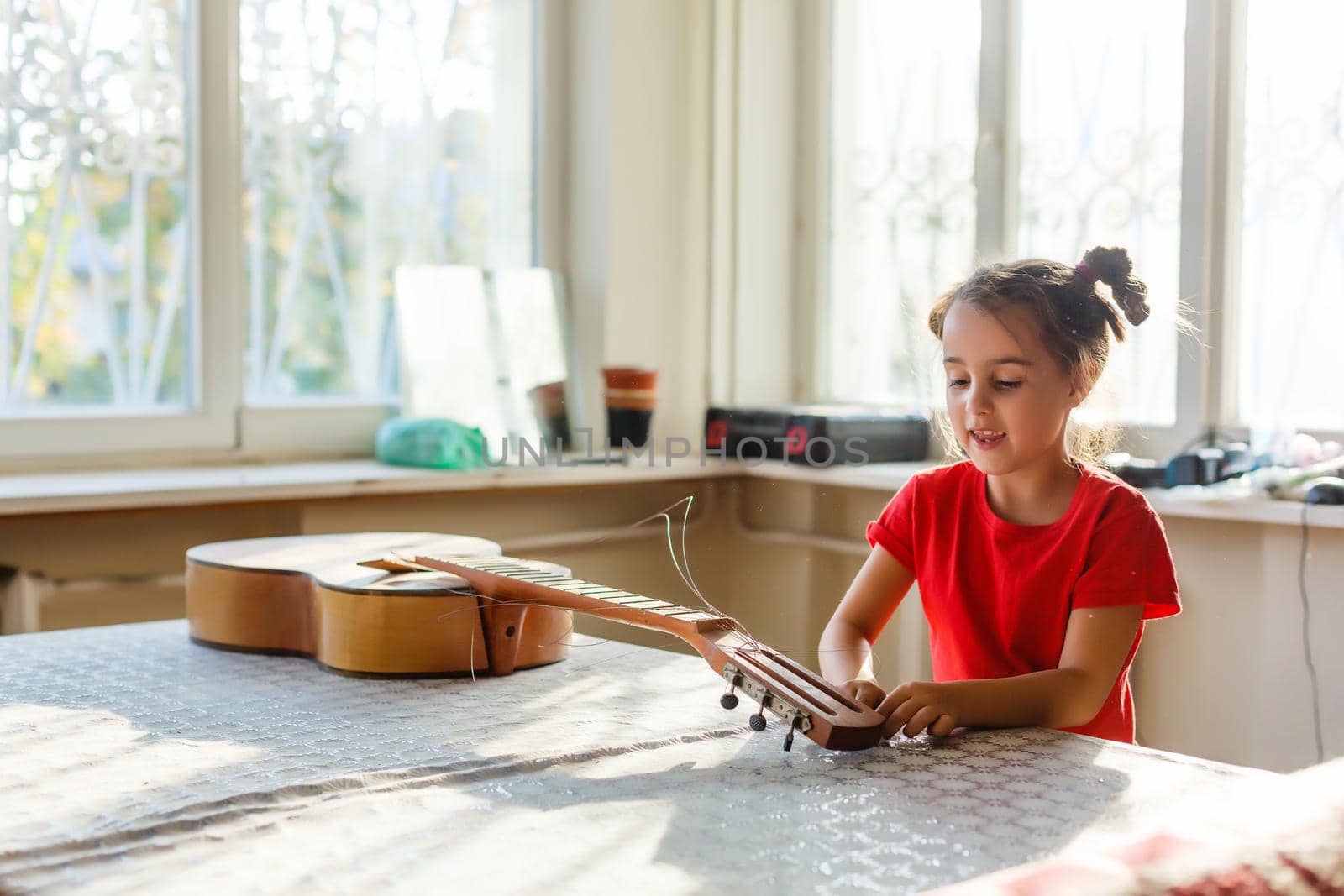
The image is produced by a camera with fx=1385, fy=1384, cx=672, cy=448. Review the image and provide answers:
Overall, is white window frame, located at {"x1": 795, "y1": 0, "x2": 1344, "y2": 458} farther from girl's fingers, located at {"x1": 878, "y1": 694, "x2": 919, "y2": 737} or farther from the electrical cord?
girl's fingers, located at {"x1": 878, "y1": 694, "x2": 919, "y2": 737}

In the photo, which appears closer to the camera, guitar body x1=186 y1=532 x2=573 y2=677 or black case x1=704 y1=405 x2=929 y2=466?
guitar body x1=186 y1=532 x2=573 y2=677

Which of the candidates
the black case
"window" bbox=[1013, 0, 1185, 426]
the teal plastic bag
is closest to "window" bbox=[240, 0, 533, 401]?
the teal plastic bag

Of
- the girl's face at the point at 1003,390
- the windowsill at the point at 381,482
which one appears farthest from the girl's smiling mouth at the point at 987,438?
the windowsill at the point at 381,482

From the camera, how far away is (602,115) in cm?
275

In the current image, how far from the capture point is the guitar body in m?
1.21

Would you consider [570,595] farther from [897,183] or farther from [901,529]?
[897,183]

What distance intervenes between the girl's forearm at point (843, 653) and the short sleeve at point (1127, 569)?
0.68 ft

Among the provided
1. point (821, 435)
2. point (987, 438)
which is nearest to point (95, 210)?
point (821, 435)

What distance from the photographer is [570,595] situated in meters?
1.16

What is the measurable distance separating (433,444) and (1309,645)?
1376 millimetres

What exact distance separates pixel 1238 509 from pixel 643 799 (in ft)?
4.36

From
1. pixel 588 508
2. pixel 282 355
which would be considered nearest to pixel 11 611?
pixel 282 355

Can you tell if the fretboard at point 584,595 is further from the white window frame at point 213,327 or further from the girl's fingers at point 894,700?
the white window frame at point 213,327

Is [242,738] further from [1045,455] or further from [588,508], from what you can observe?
[588,508]
